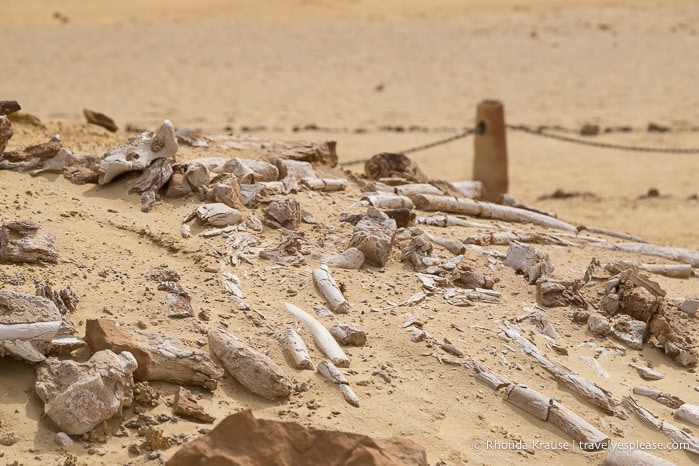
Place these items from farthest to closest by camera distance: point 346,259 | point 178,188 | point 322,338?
point 178,188 < point 346,259 < point 322,338

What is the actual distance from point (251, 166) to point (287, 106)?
720cm

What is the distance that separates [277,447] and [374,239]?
1.92m

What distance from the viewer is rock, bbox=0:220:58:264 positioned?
4.26m

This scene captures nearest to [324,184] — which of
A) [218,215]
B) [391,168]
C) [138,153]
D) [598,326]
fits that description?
[391,168]

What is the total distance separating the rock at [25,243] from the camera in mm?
4262

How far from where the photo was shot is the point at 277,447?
124 inches

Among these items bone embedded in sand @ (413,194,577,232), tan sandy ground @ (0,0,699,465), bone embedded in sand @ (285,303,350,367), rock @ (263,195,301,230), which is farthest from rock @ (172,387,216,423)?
bone embedded in sand @ (413,194,577,232)

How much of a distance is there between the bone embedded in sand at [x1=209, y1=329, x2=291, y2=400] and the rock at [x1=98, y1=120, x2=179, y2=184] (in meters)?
1.81

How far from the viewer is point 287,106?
1285 centimetres

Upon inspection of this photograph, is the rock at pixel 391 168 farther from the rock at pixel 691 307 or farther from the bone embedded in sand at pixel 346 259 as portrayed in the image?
the rock at pixel 691 307

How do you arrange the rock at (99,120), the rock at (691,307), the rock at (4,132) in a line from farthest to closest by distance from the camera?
the rock at (99,120) → the rock at (4,132) → the rock at (691,307)

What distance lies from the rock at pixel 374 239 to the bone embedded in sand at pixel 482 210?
936 millimetres

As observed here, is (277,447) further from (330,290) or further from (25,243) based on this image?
(25,243)

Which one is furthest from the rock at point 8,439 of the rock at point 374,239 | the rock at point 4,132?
the rock at point 4,132
